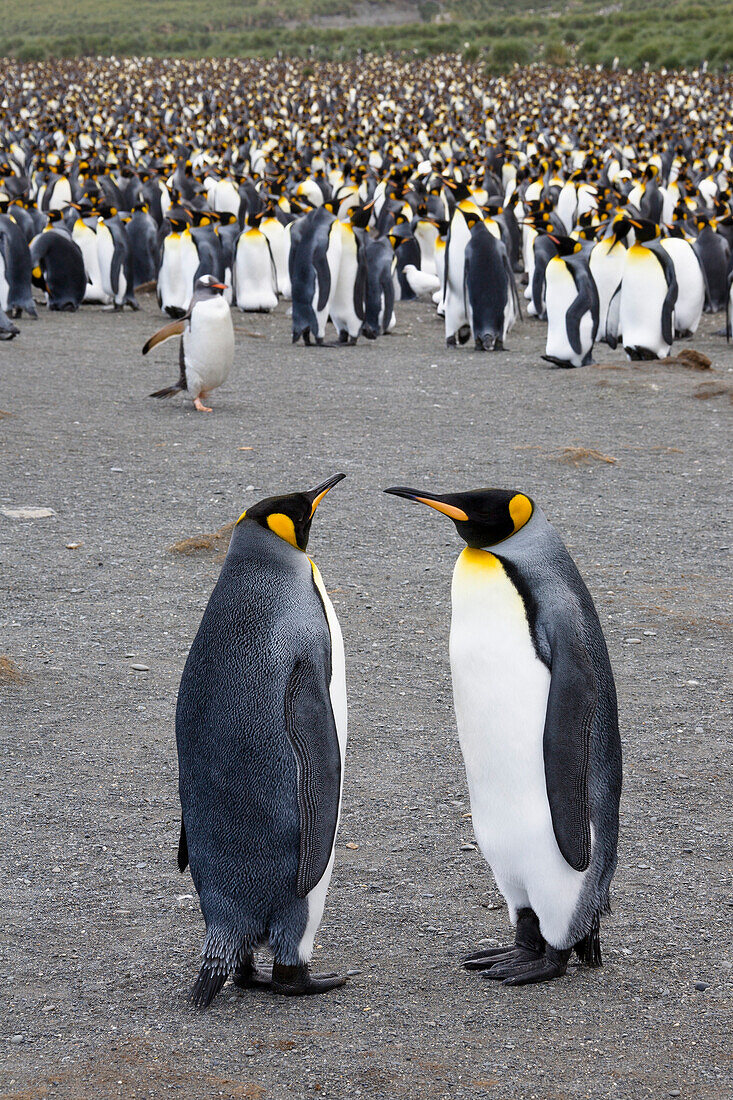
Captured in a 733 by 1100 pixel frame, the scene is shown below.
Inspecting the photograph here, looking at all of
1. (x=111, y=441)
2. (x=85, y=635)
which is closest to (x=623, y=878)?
(x=85, y=635)

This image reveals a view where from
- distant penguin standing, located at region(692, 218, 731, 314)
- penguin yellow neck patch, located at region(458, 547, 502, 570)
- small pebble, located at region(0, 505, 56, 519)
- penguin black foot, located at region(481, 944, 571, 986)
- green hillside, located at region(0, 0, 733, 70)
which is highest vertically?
green hillside, located at region(0, 0, 733, 70)

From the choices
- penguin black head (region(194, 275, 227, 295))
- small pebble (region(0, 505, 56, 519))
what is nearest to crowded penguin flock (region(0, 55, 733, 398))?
penguin black head (region(194, 275, 227, 295))

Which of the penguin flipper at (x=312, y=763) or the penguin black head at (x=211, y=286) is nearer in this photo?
the penguin flipper at (x=312, y=763)

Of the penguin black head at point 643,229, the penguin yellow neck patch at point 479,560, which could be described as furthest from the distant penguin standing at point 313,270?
the penguin yellow neck patch at point 479,560

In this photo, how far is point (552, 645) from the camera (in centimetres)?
230

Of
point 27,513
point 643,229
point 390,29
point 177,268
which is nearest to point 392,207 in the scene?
point 177,268

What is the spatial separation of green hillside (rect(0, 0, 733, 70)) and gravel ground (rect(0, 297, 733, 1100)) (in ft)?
113

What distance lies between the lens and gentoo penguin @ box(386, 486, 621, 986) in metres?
2.28

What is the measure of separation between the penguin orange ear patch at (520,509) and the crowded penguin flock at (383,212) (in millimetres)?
5369

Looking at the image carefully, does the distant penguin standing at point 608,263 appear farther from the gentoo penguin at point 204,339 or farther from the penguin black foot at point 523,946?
the penguin black foot at point 523,946

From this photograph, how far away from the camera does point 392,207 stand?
14031 millimetres

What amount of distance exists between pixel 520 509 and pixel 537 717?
15.1 inches

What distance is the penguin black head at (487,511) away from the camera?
7.56ft

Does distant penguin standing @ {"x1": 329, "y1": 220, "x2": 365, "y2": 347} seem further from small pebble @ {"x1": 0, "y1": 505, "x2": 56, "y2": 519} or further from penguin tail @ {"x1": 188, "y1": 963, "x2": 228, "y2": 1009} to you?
penguin tail @ {"x1": 188, "y1": 963, "x2": 228, "y2": 1009}
